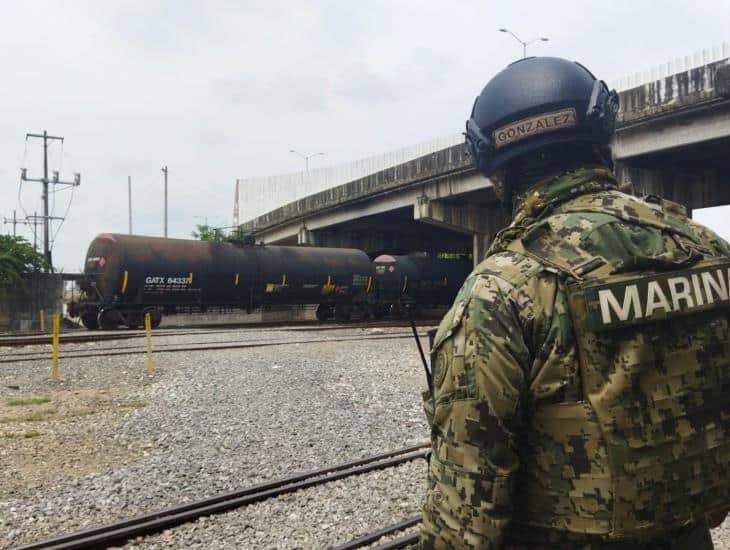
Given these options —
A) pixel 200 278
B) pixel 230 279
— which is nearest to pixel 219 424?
pixel 200 278

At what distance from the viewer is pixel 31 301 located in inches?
1057

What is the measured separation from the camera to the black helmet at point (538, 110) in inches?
71.9

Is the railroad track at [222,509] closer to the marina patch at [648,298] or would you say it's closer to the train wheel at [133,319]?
the marina patch at [648,298]

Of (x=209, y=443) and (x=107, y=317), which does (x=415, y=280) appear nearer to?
(x=107, y=317)

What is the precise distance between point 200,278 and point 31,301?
32.7 feet

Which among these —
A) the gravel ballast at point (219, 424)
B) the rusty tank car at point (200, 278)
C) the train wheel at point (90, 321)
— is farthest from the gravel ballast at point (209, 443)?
the train wheel at point (90, 321)

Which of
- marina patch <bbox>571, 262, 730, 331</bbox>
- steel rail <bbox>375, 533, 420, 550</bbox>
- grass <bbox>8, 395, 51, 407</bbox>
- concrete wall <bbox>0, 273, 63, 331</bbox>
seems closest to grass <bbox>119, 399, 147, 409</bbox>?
grass <bbox>8, 395, 51, 407</bbox>

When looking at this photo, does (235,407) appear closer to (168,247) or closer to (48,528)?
(48,528)

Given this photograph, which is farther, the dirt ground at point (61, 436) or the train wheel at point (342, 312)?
the train wheel at point (342, 312)

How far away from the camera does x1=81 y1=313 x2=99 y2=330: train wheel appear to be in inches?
866

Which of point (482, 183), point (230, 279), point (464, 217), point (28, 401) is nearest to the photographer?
point (28, 401)

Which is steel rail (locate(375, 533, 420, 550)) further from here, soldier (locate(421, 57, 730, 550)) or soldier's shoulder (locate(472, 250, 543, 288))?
soldier's shoulder (locate(472, 250, 543, 288))

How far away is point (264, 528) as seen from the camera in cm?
429

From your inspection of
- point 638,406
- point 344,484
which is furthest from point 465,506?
point 344,484
